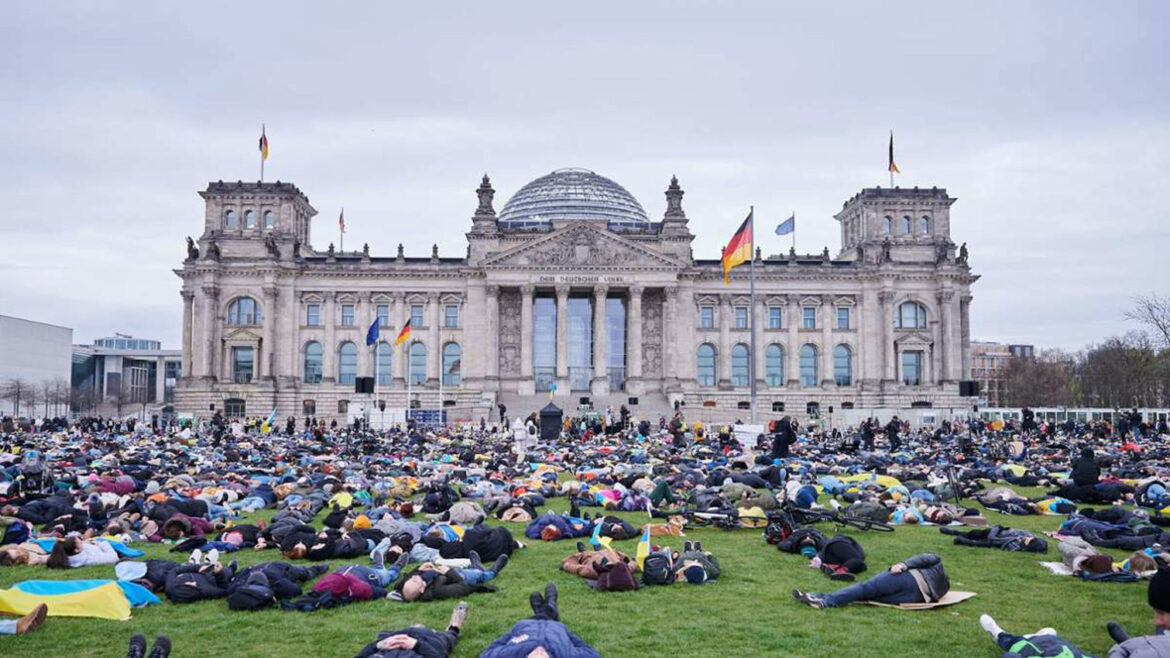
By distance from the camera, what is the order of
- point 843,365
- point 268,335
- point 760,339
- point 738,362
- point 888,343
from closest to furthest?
point 268,335 < point 888,343 < point 760,339 < point 738,362 < point 843,365

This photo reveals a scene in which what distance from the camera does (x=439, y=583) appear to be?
12.9m

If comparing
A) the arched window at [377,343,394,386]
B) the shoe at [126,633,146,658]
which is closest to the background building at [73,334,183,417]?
the arched window at [377,343,394,386]

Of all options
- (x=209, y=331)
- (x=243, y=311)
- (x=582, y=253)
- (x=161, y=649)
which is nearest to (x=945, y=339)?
(x=582, y=253)

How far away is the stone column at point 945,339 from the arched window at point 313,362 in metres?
52.0

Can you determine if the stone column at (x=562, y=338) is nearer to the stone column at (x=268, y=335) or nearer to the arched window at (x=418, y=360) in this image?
the arched window at (x=418, y=360)

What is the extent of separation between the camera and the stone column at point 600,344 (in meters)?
78.1

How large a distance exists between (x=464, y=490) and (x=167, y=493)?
6.92 meters

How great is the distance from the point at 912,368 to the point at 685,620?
252 feet

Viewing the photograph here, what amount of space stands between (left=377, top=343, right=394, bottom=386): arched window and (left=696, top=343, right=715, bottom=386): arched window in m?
26.0

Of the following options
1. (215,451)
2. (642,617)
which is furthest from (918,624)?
(215,451)

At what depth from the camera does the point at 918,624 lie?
11328 mm

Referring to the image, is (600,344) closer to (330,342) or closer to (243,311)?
(330,342)

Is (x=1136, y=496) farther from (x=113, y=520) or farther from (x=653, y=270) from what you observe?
(x=653, y=270)

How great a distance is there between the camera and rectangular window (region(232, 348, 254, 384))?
80325 mm
